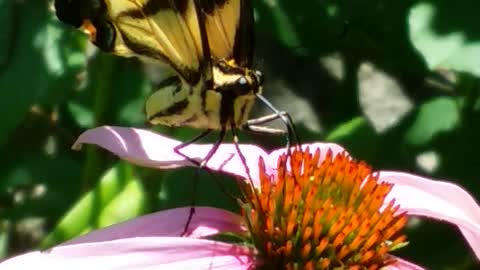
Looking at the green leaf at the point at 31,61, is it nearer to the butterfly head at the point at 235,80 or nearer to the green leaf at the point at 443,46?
the butterfly head at the point at 235,80

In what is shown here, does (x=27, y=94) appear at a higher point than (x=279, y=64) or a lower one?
lower

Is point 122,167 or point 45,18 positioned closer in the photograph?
point 122,167

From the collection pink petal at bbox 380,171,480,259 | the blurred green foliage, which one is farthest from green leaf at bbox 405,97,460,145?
pink petal at bbox 380,171,480,259

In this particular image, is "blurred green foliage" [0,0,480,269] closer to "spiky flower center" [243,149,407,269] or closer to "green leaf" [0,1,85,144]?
"green leaf" [0,1,85,144]

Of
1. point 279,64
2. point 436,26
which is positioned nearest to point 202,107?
point 436,26

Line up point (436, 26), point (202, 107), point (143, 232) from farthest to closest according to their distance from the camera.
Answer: point (436, 26) → point (202, 107) → point (143, 232)

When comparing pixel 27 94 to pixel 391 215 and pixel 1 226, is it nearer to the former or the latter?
pixel 1 226
